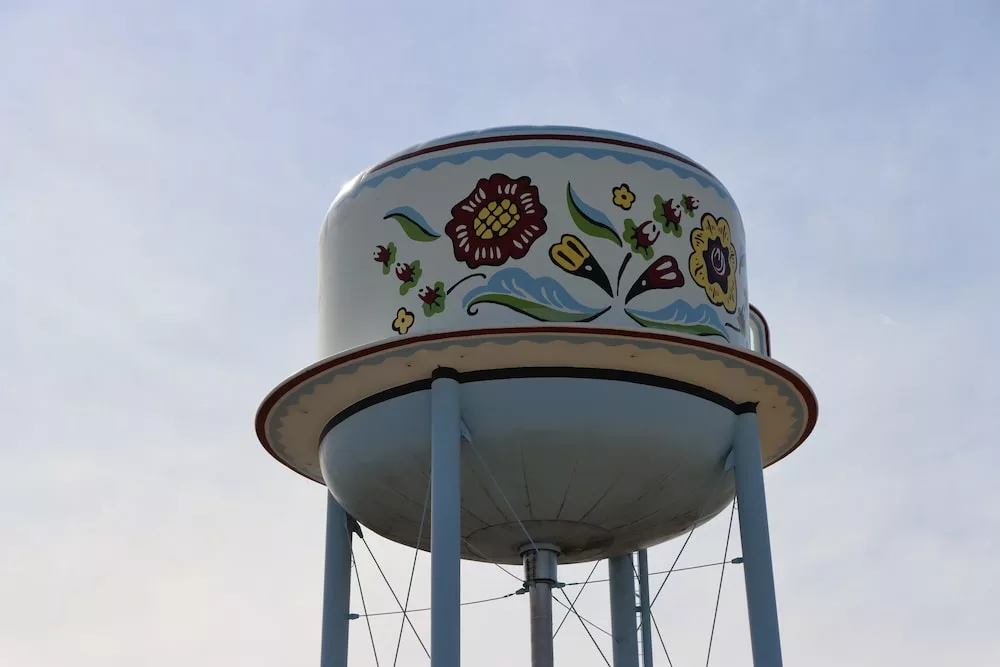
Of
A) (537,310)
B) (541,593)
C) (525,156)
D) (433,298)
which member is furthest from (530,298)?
Answer: (541,593)

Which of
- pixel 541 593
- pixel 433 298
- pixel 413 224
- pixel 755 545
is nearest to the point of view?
pixel 755 545

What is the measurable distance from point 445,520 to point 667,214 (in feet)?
15.6

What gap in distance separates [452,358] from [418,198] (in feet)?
7.54

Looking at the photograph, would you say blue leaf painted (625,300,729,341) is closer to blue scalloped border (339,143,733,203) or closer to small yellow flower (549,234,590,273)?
small yellow flower (549,234,590,273)

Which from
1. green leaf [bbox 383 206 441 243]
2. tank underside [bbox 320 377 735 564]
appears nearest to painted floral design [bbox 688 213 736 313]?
tank underside [bbox 320 377 735 564]

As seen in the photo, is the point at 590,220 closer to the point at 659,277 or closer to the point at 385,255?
the point at 659,277

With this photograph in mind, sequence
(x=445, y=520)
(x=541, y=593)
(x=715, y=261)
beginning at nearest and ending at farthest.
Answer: (x=445, y=520) < (x=715, y=261) < (x=541, y=593)

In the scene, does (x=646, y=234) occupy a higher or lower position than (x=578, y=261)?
higher

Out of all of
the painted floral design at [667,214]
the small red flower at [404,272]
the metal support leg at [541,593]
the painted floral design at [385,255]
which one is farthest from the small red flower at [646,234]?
the metal support leg at [541,593]

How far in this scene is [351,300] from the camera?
16.2m

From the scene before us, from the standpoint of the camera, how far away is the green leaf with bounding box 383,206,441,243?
1569 cm

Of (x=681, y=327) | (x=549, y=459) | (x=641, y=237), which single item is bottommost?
(x=549, y=459)

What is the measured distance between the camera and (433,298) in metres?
15.4

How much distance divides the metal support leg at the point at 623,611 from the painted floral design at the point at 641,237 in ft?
19.2
